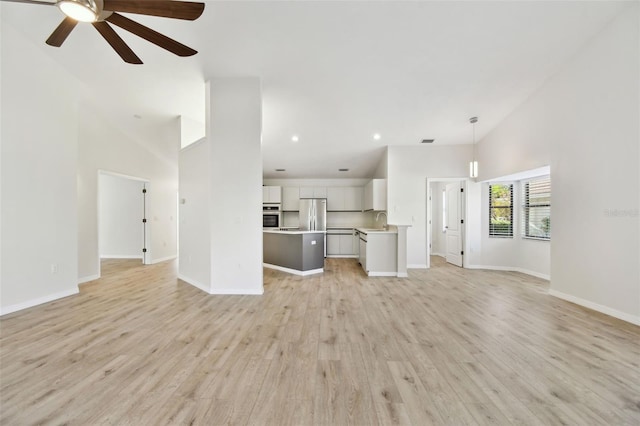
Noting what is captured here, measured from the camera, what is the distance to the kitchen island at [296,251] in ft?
17.7

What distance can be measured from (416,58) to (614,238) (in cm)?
346

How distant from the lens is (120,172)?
5.75 metres

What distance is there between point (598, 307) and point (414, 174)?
3892mm

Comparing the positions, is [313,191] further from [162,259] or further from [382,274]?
[162,259]

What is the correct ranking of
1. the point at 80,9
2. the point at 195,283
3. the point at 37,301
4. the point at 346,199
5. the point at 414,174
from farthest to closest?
the point at 346,199 < the point at 414,174 < the point at 195,283 < the point at 37,301 < the point at 80,9

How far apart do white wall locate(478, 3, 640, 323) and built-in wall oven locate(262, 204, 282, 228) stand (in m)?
6.30

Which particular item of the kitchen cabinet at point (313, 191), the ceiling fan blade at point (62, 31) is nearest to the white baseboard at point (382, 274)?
the kitchen cabinet at point (313, 191)

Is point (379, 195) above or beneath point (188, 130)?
beneath

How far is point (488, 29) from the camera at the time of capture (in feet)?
10.2

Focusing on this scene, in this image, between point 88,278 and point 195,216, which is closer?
point 195,216

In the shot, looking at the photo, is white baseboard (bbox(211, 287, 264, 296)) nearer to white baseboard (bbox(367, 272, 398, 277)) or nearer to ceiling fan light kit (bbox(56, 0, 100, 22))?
white baseboard (bbox(367, 272, 398, 277))

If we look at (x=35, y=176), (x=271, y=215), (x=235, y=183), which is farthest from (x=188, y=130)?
(x=271, y=215)

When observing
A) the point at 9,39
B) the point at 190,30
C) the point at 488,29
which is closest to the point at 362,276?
the point at 488,29

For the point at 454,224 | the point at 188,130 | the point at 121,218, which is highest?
the point at 188,130
